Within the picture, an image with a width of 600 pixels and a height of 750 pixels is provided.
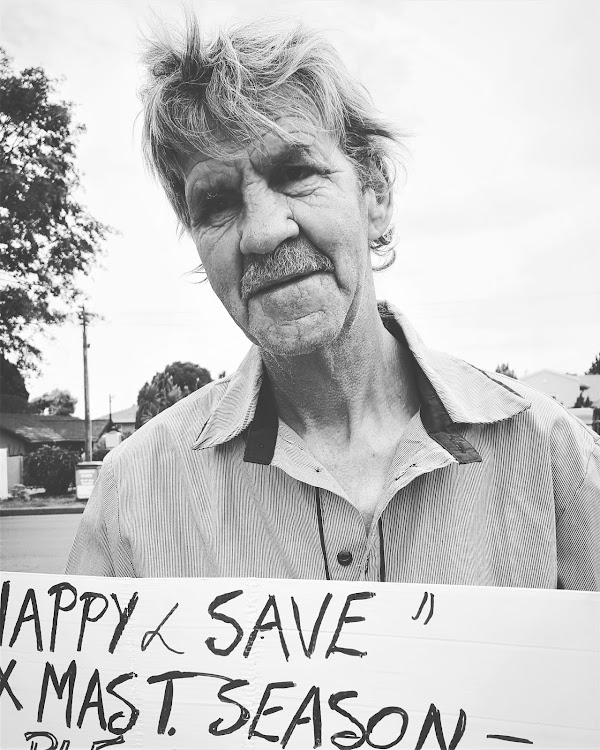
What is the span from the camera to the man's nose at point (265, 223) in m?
1.21

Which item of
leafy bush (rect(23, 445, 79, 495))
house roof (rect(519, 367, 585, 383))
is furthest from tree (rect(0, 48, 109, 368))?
leafy bush (rect(23, 445, 79, 495))

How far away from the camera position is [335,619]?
2.97ft

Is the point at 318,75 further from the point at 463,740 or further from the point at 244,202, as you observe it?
the point at 463,740

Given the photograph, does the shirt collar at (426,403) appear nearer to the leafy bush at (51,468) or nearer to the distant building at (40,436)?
the distant building at (40,436)

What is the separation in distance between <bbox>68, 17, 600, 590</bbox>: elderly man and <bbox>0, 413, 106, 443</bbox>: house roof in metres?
3.25

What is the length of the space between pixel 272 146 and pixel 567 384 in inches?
74.7

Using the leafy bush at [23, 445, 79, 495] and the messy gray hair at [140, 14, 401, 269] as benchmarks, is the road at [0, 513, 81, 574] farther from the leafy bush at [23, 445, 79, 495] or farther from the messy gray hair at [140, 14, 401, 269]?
the messy gray hair at [140, 14, 401, 269]

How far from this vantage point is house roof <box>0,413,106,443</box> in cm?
498

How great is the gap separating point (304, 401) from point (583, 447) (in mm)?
556

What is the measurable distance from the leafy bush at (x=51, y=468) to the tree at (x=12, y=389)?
1.44 meters

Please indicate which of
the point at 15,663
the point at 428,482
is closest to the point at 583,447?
the point at 428,482

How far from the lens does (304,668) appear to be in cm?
90

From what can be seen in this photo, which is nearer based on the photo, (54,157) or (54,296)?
(54,157)

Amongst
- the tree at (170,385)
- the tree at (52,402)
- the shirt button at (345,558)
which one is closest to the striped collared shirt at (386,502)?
the shirt button at (345,558)
